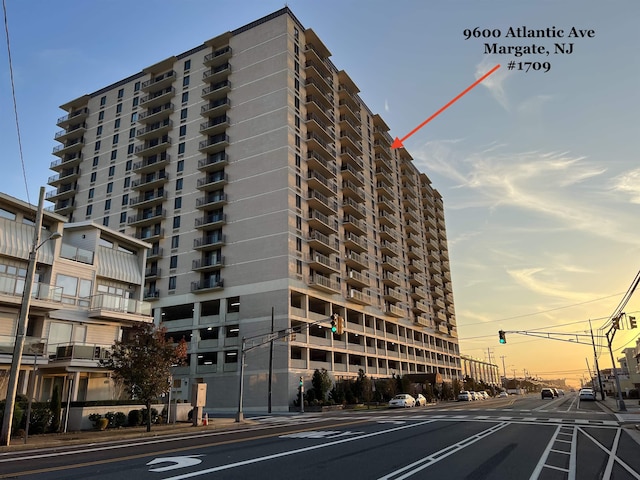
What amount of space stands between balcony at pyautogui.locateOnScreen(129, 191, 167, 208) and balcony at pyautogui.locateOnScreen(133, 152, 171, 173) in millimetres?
3498

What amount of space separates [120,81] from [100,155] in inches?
532

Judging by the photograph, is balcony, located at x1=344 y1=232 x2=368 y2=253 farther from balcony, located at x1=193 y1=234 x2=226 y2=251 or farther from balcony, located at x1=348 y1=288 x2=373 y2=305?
balcony, located at x1=193 y1=234 x2=226 y2=251

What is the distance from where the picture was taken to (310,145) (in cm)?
6003

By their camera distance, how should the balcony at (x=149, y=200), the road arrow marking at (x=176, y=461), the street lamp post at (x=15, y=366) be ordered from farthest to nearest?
the balcony at (x=149, y=200) → the street lamp post at (x=15, y=366) → the road arrow marking at (x=176, y=461)

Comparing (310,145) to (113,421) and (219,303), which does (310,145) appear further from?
(113,421)

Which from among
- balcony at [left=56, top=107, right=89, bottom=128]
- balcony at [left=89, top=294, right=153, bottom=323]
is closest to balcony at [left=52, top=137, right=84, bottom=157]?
balcony at [left=56, top=107, right=89, bottom=128]

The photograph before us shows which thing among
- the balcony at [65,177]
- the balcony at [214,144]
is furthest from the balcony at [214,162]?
the balcony at [65,177]

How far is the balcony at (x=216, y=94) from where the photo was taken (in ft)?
202

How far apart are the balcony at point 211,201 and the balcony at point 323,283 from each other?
14.9m

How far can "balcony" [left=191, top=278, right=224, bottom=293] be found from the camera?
53719 millimetres

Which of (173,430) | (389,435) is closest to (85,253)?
(173,430)

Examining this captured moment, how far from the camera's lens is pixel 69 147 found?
7531cm

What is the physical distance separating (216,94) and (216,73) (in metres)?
3.08

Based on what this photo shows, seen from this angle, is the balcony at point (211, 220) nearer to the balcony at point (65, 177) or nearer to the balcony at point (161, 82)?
the balcony at point (161, 82)
